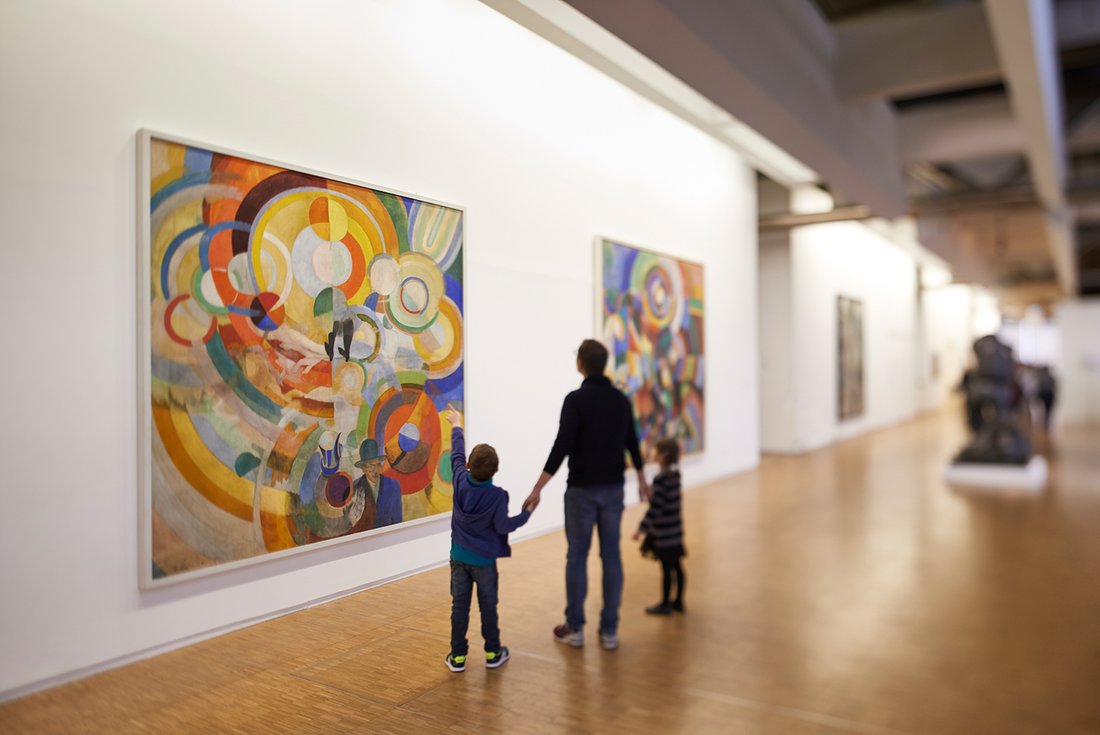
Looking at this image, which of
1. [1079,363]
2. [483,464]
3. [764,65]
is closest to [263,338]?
[483,464]

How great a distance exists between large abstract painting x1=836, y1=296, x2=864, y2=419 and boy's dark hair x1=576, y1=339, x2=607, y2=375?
51.3ft

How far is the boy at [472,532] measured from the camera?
360 cm

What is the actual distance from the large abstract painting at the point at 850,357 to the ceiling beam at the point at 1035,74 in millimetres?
6173

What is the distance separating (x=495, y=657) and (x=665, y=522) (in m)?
2.18

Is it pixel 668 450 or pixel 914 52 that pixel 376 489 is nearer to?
pixel 668 450

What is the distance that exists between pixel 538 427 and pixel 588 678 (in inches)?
59.0

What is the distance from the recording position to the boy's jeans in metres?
3.61

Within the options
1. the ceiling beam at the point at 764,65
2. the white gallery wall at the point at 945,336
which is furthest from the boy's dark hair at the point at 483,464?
the white gallery wall at the point at 945,336

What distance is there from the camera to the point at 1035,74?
24.7ft

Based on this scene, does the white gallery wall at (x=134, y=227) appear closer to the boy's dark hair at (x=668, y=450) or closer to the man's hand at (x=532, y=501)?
the man's hand at (x=532, y=501)

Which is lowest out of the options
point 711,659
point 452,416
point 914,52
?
point 711,659

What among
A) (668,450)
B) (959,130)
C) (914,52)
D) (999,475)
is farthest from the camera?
(999,475)

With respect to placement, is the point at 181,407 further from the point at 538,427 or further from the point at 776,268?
the point at 776,268

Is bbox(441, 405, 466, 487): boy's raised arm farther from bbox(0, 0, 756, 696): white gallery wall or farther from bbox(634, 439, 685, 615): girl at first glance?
bbox(634, 439, 685, 615): girl
